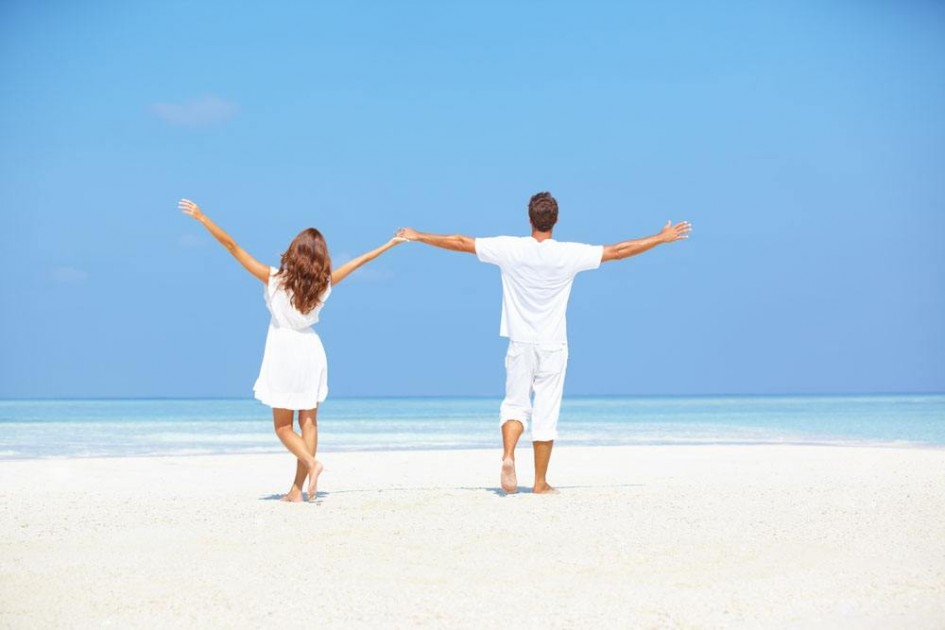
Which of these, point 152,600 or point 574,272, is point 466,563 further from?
point 574,272

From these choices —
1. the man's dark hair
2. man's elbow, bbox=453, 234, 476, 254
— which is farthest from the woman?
the man's dark hair

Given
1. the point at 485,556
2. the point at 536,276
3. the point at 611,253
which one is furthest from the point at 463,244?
the point at 485,556

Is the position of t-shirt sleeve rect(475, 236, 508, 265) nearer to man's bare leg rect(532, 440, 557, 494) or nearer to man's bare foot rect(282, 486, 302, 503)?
man's bare leg rect(532, 440, 557, 494)

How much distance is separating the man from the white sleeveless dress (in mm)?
980

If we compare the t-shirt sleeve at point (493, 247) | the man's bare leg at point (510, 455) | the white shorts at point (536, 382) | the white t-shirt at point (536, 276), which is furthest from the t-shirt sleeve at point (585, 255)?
the man's bare leg at point (510, 455)

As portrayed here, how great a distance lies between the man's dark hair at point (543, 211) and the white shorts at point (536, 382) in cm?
91

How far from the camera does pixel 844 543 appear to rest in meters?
5.96

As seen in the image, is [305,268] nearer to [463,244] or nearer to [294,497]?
[463,244]

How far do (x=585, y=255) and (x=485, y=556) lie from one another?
114 inches

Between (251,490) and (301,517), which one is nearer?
(301,517)

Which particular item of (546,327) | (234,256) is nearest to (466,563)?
(546,327)

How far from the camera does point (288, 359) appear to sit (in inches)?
298

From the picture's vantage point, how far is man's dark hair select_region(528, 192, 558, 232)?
770 cm

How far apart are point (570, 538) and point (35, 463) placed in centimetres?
1044
